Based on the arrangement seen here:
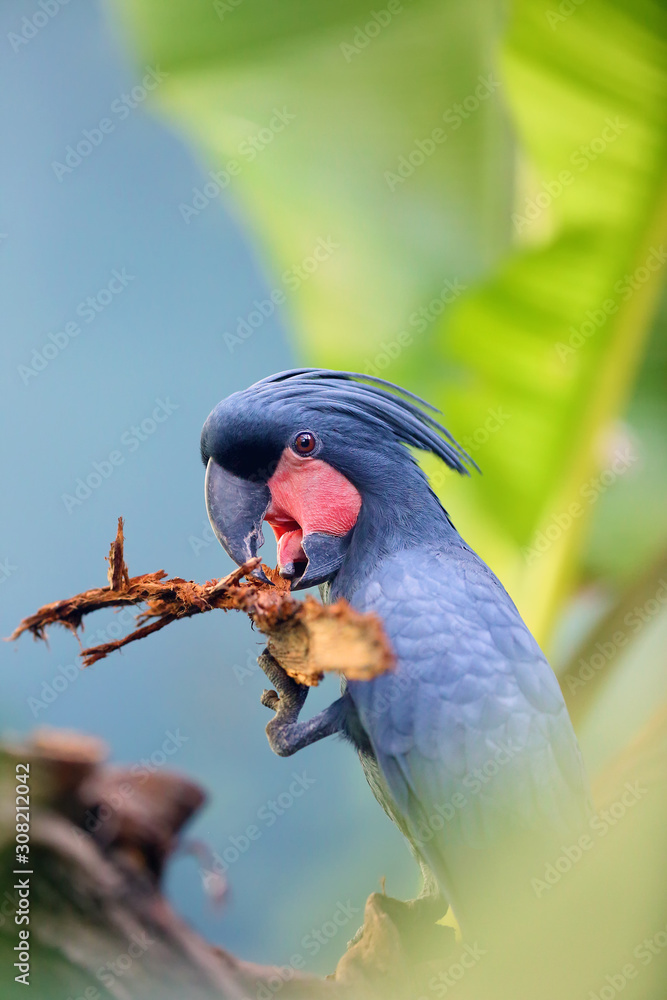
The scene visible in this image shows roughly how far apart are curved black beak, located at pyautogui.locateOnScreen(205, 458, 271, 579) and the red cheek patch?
0.02m

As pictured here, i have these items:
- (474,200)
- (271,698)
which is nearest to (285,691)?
(271,698)

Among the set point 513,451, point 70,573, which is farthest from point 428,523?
point 70,573

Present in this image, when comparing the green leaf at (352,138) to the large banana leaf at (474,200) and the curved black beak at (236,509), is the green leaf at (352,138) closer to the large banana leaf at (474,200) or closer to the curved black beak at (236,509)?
the large banana leaf at (474,200)

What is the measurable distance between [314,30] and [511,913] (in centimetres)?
163

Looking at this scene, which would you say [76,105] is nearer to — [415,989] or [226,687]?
[226,687]

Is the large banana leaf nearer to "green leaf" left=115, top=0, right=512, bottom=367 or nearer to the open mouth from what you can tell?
"green leaf" left=115, top=0, right=512, bottom=367

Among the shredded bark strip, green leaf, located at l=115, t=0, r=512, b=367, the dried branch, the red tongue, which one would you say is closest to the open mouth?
the red tongue

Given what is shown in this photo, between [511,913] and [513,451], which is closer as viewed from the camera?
[511,913]

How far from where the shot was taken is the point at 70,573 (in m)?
1.89

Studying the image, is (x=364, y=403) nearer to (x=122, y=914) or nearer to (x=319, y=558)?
(x=319, y=558)

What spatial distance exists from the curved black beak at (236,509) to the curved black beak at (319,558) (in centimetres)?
6

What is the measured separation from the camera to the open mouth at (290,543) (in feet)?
3.26

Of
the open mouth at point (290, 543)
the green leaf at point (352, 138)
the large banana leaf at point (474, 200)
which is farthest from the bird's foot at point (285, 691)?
the green leaf at point (352, 138)

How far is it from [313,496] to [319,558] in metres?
0.08
